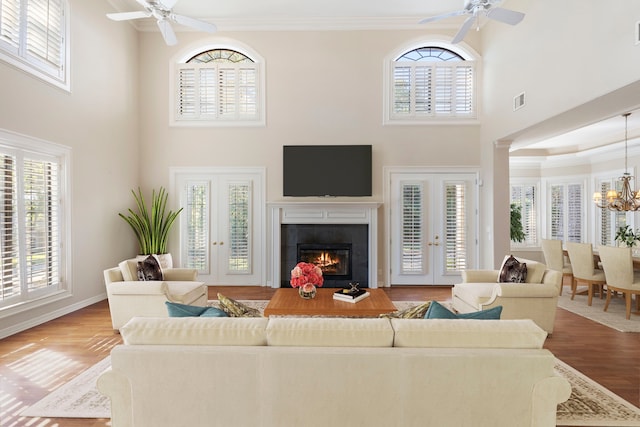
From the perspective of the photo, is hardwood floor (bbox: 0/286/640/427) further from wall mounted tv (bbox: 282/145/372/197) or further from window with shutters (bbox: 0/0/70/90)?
wall mounted tv (bbox: 282/145/372/197)

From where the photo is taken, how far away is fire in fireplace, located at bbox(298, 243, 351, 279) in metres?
6.36

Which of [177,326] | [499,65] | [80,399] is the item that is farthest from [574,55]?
[80,399]

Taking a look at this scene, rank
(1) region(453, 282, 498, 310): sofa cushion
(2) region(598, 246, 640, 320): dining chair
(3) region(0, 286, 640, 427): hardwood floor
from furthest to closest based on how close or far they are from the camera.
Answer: (2) region(598, 246, 640, 320): dining chair
(1) region(453, 282, 498, 310): sofa cushion
(3) region(0, 286, 640, 427): hardwood floor

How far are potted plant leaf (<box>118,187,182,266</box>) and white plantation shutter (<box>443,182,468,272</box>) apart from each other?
5.20 meters

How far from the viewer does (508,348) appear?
184 centimetres

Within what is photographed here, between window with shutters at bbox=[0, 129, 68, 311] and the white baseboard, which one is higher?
window with shutters at bbox=[0, 129, 68, 311]

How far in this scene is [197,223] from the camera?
6582 mm

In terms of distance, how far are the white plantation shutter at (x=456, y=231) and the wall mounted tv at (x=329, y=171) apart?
163 cm

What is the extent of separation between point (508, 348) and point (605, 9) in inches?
150

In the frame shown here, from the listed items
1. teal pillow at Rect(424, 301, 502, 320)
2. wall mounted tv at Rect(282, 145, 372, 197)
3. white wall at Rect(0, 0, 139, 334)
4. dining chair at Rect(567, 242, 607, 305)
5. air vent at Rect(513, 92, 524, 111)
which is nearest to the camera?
teal pillow at Rect(424, 301, 502, 320)

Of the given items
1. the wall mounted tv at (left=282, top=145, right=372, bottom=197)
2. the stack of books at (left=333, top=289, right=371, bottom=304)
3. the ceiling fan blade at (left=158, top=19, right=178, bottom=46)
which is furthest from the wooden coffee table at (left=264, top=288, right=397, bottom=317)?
the ceiling fan blade at (left=158, top=19, right=178, bottom=46)

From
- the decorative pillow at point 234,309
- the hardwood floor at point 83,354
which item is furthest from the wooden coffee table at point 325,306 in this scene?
the hardwood floor at point 83,354

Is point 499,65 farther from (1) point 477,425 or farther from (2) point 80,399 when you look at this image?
(2) point 80,399

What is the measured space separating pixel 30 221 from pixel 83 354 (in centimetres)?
201
